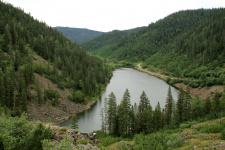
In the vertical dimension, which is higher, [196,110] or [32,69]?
[32,69]

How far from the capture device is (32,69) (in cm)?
7050

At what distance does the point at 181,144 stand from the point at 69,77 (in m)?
70.5

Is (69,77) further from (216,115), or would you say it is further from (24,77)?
(216,115)

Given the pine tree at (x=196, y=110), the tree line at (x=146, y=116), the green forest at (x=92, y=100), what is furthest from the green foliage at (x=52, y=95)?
the pine tree at (x=196, y=110)

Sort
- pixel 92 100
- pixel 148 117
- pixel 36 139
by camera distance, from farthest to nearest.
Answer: pixel 92 100
pixel 148 117
pixel 36 139

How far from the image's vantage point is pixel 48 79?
8044 centimetres

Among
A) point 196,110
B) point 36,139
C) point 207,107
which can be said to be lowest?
point 196,110

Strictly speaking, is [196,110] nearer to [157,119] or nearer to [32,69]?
[157,119]

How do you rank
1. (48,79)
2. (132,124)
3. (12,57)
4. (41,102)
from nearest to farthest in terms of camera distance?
1. (132,124)
2. (41,102)
3. (12,57)
4. (48,79)

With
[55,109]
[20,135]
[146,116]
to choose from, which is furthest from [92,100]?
[20,135]

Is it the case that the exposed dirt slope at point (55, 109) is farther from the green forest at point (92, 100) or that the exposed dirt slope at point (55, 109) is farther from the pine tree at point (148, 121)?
the pine tree at point (148, 121)

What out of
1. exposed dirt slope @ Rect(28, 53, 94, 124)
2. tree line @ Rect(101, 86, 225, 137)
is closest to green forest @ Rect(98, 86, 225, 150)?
tree line @ Rect(101, 86, 225, 137)

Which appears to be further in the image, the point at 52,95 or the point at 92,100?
the point at 92,100

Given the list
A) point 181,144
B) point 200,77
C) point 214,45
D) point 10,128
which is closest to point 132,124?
point 181,144
